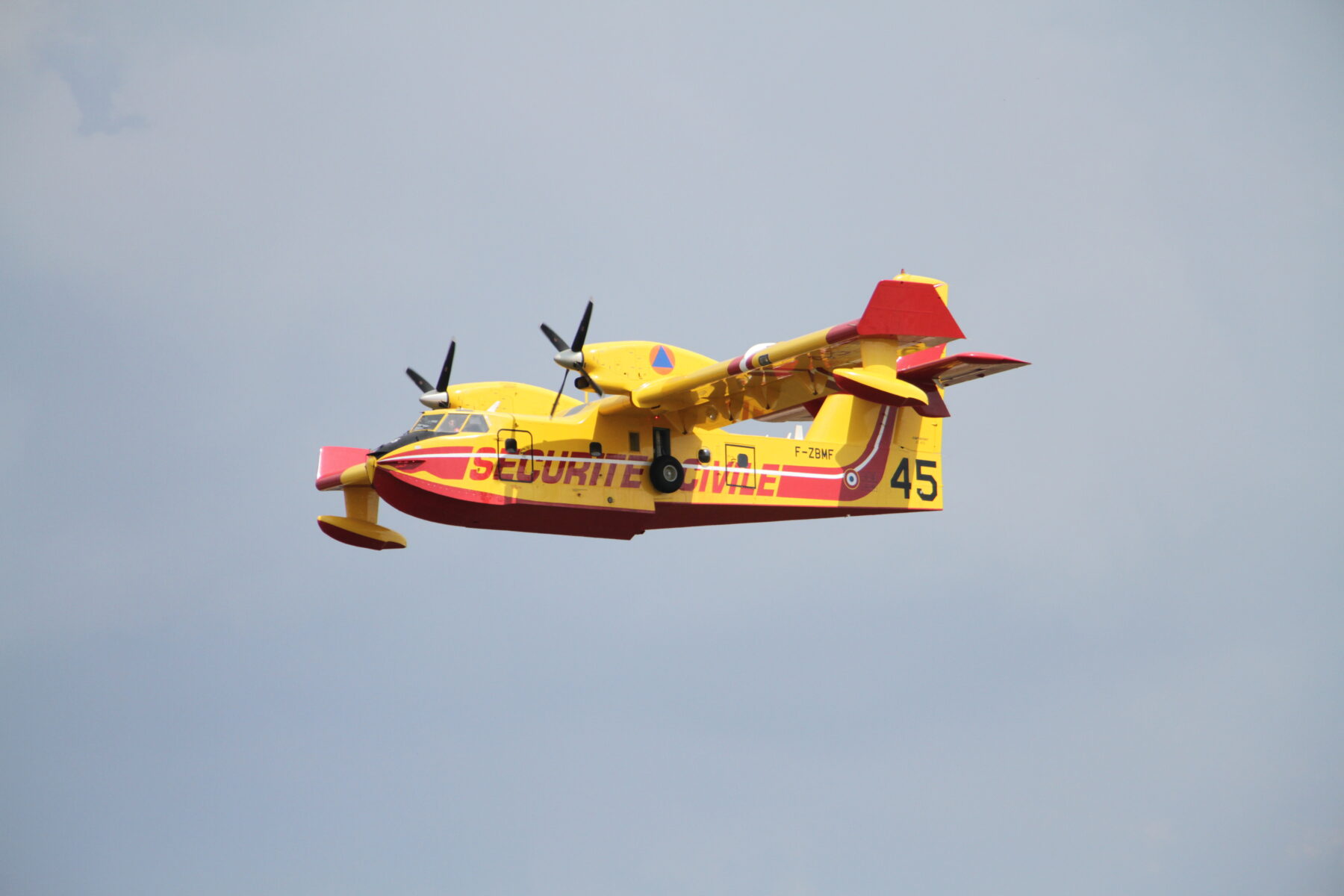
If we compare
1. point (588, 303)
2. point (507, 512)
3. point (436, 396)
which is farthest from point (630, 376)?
point (436, 396)

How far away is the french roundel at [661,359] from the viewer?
827 inches

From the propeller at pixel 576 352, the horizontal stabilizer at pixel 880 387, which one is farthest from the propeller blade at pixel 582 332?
the horizontal stabilizer at pixel 880 387

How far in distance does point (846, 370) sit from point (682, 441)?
368cm

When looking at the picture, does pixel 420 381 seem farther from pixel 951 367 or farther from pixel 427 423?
pixel 951 367

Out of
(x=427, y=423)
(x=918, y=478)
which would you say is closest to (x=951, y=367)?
(x=918, y=478)

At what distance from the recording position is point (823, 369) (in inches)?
823

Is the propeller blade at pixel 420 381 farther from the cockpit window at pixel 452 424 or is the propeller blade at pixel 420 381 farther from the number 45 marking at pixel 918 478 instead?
the number 45 marking at pixel 918 478

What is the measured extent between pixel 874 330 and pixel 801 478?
4518 millimetres

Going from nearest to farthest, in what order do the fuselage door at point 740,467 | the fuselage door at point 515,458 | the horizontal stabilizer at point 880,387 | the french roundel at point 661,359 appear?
the horizontal stabilizer at point 880,387 < the fuselage door at point 515,458 < the french roundel at point 661,359 < the fuselage door at point 740,467

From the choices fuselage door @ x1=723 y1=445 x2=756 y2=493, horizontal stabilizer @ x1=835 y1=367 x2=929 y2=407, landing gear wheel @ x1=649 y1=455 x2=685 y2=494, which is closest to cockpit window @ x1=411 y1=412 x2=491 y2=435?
landing gear wheel @ x1=649 y1=455 x2=685 y2=494

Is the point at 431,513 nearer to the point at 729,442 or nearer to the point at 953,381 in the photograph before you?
the point at 729,442

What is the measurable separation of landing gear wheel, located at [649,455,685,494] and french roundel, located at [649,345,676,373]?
1.49 m

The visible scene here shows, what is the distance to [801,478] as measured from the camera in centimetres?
2322

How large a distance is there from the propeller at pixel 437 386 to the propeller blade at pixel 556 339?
335cm
